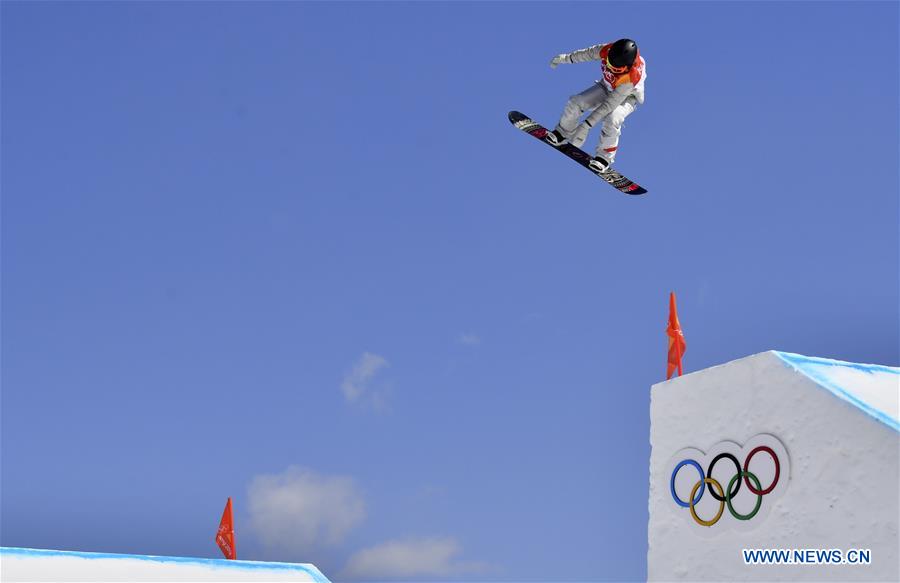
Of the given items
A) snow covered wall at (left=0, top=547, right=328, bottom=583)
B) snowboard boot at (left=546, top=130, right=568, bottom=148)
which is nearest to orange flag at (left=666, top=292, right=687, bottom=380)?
snowboard boot at (left=546, top=130, right=568, bottom=148)

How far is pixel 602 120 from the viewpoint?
17094 mm

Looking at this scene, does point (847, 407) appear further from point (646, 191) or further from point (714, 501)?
point (646, 191)

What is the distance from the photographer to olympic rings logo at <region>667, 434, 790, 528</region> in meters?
11.7

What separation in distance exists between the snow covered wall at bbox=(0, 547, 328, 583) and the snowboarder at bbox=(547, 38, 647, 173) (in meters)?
8.16

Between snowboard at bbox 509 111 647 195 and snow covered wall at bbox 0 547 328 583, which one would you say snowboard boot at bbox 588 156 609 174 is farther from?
snow covered wall at bbox 0 547 328 583

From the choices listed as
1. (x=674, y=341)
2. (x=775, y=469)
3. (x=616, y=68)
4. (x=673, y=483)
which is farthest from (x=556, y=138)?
(x=775, y=469)

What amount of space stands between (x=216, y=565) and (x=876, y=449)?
29.4 feet

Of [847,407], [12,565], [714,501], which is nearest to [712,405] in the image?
[714,501]

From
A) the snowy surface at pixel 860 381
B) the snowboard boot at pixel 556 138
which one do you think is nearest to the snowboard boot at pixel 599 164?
the snowboard boot at pixel 556 138

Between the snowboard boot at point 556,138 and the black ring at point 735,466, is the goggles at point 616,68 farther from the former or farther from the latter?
the black ring at point 735,466

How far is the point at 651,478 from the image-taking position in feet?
44.2

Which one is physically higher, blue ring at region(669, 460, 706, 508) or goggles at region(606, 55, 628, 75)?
goggles at region(606, 55, 628, 75)

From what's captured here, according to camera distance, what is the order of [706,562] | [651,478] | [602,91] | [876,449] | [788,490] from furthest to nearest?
[602,91] < [651,478] < [706,562] < [788,490] < [876,449]

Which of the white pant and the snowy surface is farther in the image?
the white pant
